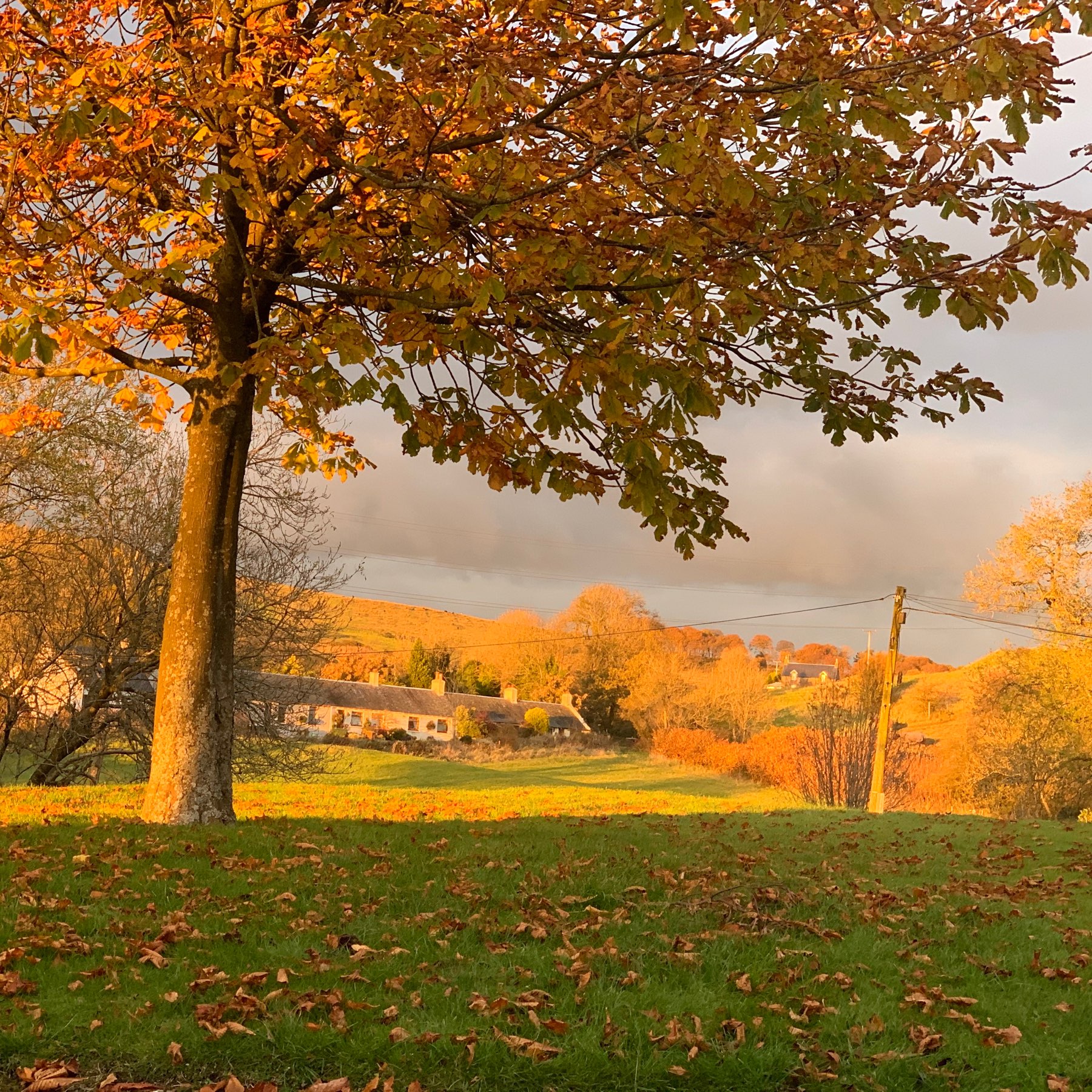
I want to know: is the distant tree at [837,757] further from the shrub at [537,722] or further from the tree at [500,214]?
the shrub at [537,722]

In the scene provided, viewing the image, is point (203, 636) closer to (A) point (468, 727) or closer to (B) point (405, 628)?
(A) point (468, 727)

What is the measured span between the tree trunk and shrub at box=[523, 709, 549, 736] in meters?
53.3

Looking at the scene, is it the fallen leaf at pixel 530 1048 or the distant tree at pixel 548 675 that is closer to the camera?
the fallen leaf at pixel 530 1048

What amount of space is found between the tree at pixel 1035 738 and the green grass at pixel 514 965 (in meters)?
32.3

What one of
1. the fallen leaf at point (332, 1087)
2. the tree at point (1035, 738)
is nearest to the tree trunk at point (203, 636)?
the fallen leaf at point (332, 1087)

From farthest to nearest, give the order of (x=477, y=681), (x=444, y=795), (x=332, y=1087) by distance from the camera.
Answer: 1. (x=477, y=681)
2. (x=444, y=795)
3. (x=332, y=1087)

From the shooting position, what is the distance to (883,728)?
2905 centimetres

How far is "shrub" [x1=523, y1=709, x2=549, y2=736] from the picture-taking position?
64.4 metres

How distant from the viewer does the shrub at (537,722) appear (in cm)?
6444

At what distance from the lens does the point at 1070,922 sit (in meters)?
9.42

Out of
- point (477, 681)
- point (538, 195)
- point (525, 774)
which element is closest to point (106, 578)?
point (538, 195)

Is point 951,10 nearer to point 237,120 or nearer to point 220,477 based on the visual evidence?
point 237,120

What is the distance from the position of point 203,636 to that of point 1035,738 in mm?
38912

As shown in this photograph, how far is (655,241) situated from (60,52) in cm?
727
